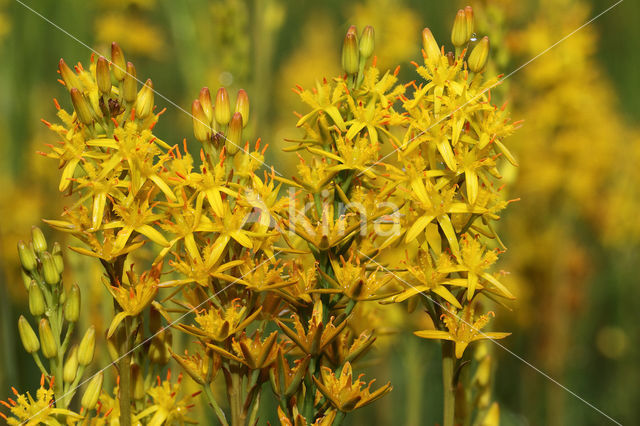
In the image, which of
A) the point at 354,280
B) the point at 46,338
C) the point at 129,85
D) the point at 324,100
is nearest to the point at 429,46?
the point at 324,100

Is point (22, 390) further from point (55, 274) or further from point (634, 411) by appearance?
point (634, 411)

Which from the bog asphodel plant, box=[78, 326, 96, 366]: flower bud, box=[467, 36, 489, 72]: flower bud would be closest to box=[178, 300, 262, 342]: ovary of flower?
the bog asphodel plant

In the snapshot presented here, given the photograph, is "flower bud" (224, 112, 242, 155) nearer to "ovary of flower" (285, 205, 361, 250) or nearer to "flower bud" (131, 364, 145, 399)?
"ovary of flower" (285, 205, 361, 250)

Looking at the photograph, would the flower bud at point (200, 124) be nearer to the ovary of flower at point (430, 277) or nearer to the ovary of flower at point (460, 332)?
the ovary of flower at point (430, 277)

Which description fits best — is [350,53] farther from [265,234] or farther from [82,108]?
[82,108]

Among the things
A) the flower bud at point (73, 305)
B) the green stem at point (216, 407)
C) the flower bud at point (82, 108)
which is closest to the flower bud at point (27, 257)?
the flower bud at point (73, 305)

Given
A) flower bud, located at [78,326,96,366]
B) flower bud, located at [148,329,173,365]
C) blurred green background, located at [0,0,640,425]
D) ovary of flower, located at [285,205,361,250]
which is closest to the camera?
ovary of flower, located at [285,205,361,250]
